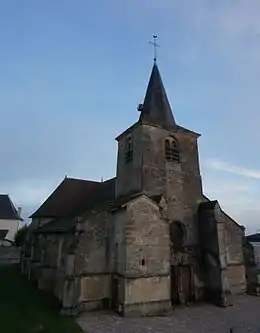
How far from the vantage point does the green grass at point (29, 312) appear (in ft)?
38.2

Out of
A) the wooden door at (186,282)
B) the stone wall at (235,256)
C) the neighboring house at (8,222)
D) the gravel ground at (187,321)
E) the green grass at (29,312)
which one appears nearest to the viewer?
the green grass at (29,312)

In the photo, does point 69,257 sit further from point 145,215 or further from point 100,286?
point 145,215

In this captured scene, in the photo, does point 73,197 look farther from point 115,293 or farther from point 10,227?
point 10,227

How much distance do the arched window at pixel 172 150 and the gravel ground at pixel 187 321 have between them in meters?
9.20

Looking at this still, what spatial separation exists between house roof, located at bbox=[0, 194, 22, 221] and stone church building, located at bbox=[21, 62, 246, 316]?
2815cm

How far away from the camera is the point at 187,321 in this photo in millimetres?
13195

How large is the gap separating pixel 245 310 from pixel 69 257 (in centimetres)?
975

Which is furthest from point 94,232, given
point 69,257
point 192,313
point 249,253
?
point 249,253

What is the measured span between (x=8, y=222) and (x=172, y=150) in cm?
3931

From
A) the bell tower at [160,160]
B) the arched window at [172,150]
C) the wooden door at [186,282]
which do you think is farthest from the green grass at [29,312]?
the arched window at [172,150]

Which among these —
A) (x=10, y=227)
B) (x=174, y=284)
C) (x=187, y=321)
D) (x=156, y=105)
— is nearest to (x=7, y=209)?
(x=10, y=227)

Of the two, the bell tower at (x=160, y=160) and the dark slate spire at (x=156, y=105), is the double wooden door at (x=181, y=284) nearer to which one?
the bell tower at (x=160, y=160)

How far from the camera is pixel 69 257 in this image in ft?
48.8

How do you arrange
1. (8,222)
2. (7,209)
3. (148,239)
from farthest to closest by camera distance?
(7,209) → (8,222) → (148,239)
